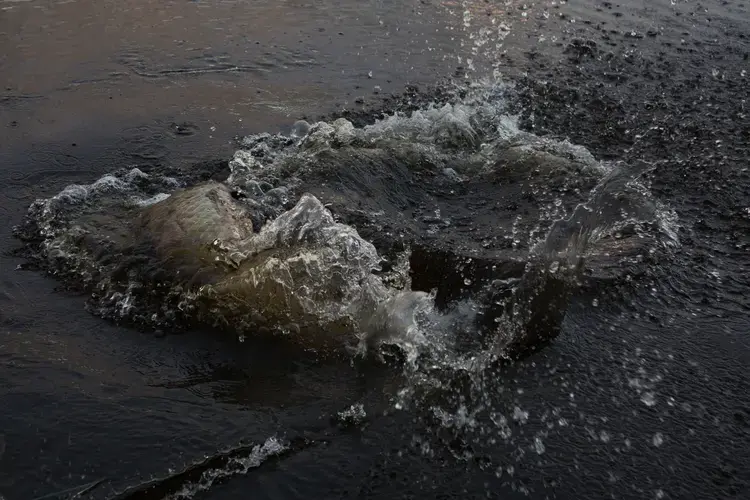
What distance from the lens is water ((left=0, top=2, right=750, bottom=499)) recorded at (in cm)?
335

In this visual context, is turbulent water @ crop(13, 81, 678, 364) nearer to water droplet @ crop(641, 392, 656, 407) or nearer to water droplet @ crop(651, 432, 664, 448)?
water droplet @ crop(641, 392, 656, 407)

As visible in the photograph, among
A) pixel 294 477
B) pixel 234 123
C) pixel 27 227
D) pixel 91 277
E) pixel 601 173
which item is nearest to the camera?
pixel 294 477


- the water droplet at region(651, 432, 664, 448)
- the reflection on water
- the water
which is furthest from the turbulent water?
the reflection on water

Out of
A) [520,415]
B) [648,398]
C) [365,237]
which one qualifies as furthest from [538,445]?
[365,237]

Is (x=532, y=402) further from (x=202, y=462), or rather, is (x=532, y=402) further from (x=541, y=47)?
(x=541, y=47)

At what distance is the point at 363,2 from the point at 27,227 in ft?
22.4

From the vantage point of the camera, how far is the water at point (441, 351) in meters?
3.35

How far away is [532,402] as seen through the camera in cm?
373

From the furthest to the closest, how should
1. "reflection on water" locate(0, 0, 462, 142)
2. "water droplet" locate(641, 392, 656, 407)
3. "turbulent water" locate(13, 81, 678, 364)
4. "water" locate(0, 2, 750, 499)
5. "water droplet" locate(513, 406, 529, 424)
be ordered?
"reflection on water" locate(0, 0, 462, 142) < "turbulent water" locate(13, 81, 678, 364) < "water droplet" locate(641, 392, 656, 407) < "water droplet" locate(513, 406, 529, 424) < "water" locate(0, 2, 750, 499)

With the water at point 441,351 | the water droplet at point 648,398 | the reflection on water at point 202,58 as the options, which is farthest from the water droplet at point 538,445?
the reflection on water at point 202,58

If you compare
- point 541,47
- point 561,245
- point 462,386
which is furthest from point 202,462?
point 541,47

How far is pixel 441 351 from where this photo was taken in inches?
161

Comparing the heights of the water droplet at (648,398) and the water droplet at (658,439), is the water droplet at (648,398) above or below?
above

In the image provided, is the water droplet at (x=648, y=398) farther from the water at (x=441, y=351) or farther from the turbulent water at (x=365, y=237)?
the turbulent water at (x=365, y=237)
